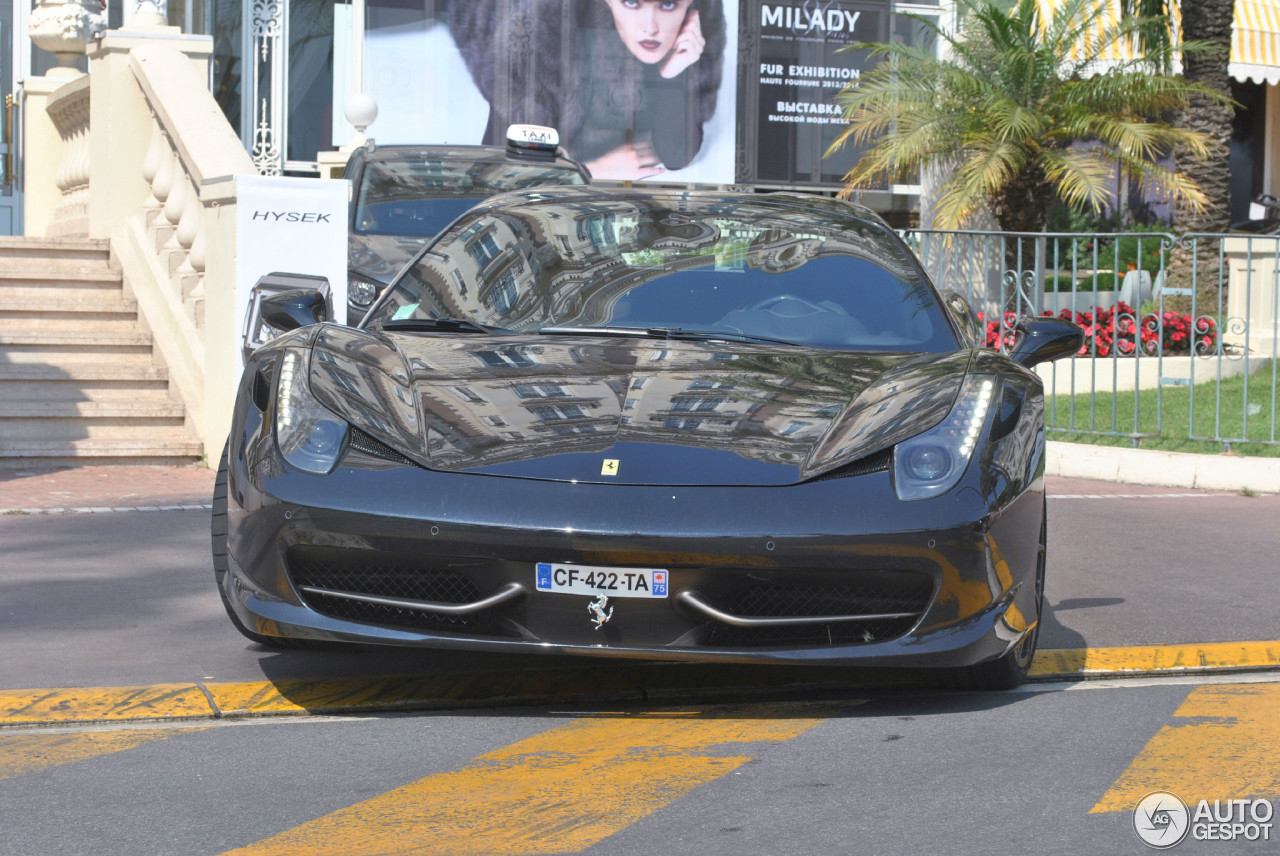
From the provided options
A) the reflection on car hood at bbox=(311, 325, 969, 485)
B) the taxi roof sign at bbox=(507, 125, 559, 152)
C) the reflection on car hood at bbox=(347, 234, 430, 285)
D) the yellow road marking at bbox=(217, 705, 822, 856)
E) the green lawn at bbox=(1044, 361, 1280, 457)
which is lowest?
the yellow road marking at bbox=(217, 705, 822, 856)

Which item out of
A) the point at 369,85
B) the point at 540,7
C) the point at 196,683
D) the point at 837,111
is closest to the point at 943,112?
the point at 837,111

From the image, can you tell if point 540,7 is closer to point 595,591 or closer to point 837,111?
point 837,111

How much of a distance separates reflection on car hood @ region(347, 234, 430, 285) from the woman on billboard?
972 cm

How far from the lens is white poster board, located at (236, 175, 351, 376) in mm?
8695

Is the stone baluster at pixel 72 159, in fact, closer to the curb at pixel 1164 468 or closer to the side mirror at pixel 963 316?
the curb at pixel 1164 468

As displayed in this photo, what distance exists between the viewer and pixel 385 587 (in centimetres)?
382

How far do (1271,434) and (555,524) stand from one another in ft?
25.6

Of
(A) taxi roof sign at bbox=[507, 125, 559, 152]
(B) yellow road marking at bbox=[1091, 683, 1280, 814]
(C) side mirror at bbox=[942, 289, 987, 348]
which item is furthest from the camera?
(A) taxi roof sign at bbox=[507, 125, 559, 152]

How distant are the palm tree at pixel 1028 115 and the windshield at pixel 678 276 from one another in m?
11.7

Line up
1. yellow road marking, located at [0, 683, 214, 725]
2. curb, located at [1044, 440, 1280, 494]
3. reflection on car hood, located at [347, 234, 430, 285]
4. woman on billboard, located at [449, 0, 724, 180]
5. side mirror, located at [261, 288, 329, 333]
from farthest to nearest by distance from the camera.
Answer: woman on billboard, located at [449, 0, 724, 180] < reflection on car hood, located at [347, 234, 430, 285] < curb, located at [1044, 440, 1280, 494] < side mirror, located at [261, 288, 329, 333] < yellow road marking, located at [0, 683, 214, 725]

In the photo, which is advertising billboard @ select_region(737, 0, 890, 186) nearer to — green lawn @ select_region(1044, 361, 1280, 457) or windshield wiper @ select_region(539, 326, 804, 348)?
green lawn @ select_region(1044, 361, 1280, 457)

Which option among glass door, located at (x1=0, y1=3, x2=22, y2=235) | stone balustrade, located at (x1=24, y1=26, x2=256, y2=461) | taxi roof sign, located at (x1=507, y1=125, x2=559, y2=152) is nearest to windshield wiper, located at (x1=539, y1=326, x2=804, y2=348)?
stone balustrade, located at (x1=24, y1=26, x2=256, y2=461)

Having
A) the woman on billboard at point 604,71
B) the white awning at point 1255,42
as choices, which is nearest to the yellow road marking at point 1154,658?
the woman on billboard at point 604,71

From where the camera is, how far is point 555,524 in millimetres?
3643
